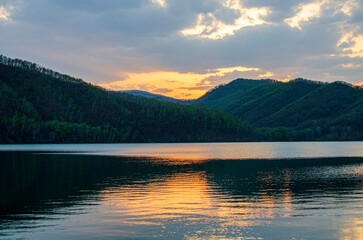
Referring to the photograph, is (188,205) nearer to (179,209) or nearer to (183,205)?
(183,205)

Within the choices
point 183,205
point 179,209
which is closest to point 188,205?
point 183,205

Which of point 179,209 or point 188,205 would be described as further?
point 188,205

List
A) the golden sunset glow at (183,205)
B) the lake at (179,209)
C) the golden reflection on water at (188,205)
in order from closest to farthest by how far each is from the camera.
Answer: the lake at (179,209) < the golden reflection on water at (188,205) < the golden sunset glow at (183,205)

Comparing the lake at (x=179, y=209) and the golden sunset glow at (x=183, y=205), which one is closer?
the lake at (x=179, y=209)

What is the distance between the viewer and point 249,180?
166 feet

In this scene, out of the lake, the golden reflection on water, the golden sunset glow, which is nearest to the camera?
the lake

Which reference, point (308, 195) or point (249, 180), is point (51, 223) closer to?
point (308, 195)

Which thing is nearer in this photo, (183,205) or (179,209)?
(179,209)

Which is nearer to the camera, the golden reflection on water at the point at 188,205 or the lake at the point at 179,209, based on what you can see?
the lake at the point at 179,209

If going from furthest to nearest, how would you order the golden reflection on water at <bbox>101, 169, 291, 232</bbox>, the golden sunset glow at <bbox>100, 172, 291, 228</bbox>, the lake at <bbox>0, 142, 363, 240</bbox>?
the golden sunset glow at <bbox>100, 172, 291, 228</bbox>
the golden reflection on water at <bbox>101, 169, 291, 232</bbox>
the lake at <bbox>0, 142, 363, 240</bbox>

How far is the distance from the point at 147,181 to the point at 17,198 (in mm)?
17937

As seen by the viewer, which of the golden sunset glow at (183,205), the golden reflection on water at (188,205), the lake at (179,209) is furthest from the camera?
the golden sunset glow at (183,205)

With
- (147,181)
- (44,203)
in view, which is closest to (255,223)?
(44,203)

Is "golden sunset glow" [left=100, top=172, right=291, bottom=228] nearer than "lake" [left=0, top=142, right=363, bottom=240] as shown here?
No
